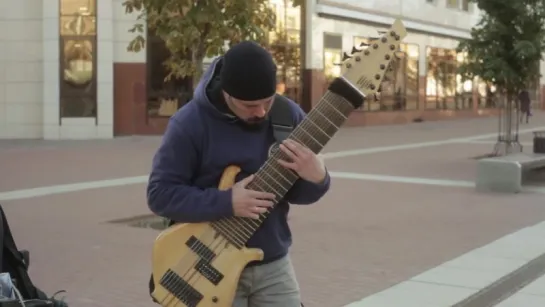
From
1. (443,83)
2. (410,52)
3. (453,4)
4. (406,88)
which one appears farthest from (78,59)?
(453,4)

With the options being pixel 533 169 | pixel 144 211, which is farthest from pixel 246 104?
pixel 533 169

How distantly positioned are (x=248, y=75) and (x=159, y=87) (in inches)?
869

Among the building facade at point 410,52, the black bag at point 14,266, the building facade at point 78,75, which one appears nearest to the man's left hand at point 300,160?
the black bag at point 14,266

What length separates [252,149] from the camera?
313 cm

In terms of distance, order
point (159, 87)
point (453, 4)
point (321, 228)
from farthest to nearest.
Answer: point (453, 4), point (159, 87), point (321, 228)

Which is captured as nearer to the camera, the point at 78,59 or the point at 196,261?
the point at 196,261

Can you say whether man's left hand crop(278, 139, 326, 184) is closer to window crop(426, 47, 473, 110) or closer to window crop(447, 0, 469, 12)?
window crop(426, 47, 473, 110)

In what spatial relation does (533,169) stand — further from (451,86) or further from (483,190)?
(451,86)

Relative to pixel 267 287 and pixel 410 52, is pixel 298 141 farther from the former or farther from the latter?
pixel 410 52

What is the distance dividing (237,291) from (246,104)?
731 mm

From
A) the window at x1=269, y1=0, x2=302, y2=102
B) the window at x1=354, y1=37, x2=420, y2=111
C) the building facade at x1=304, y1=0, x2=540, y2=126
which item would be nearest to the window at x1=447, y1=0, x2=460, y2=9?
the building facade at x1=304, y1=0, x2=540, y2=126

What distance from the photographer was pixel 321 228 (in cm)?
970

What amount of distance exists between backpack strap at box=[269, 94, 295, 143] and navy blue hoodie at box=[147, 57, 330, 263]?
4 centimetres

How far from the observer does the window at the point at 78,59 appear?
23734 mm
